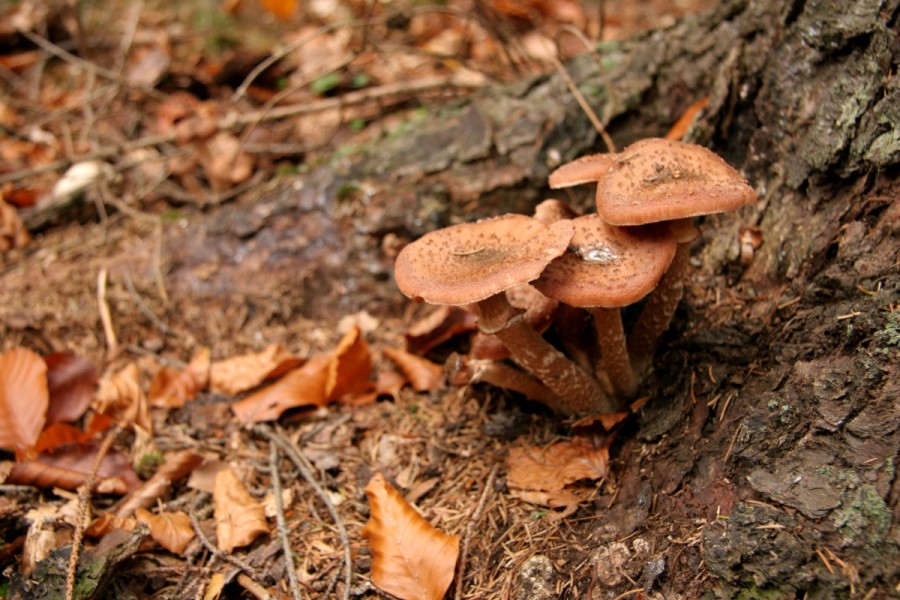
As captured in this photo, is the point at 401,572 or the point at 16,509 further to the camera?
the point at 16,509

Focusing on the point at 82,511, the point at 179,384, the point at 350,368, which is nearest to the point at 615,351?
the point at 350,368

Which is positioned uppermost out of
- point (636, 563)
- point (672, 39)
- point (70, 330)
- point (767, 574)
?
point (672, 39)

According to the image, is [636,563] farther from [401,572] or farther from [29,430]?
[29,430]

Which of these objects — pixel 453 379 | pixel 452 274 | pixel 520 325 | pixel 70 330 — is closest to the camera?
pixel 452 274

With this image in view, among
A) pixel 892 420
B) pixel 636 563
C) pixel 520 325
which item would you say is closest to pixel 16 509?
pixel 520 325

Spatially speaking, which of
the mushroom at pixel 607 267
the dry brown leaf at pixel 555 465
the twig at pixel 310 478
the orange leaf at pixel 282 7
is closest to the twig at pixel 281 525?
the twig at pixel 310 478

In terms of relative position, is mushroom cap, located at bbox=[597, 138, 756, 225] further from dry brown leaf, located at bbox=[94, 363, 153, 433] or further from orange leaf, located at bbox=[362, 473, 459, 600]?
dry brown leaf, located at bbox=[94, 363, 153, 433]

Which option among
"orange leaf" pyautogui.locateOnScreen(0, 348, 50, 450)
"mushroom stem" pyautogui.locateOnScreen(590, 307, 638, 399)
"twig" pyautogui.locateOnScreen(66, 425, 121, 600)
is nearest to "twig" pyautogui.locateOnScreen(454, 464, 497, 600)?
"mushroom stem" pyautogui.locateOnScreen(590, 307, 638, 399)
